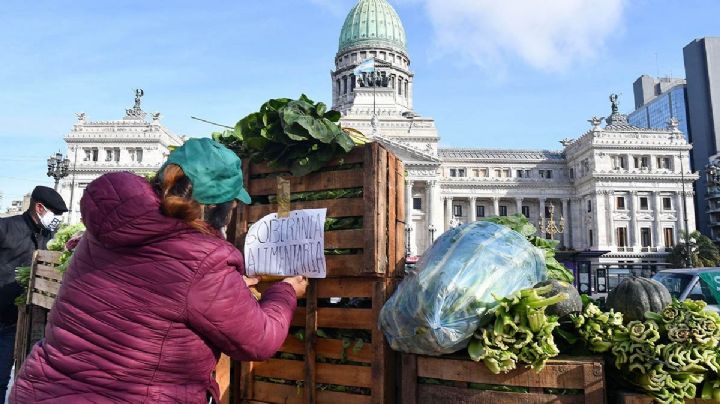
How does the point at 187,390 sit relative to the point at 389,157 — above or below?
below

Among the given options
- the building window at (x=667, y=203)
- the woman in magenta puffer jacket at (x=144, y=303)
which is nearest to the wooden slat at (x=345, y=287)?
the woman in magenta puffer jacket at (x=144, y=303)

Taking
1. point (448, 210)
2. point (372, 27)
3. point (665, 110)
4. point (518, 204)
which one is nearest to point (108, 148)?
point (372, 27)

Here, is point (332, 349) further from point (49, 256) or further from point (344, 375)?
point (49, 256)

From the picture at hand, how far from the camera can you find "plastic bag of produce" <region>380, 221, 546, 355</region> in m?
2.40

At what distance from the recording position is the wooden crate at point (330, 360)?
281 cm

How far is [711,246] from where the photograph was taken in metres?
42.5

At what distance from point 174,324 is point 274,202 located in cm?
164

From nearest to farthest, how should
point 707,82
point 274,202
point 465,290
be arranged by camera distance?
point 465,290, point 274,202, point 707,82

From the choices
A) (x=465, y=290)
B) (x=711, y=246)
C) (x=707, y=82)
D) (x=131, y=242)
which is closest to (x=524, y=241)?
(x=465, y=290)

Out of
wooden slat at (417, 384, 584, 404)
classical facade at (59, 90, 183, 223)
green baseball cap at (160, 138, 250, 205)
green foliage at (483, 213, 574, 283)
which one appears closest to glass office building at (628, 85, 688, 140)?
classical facade at (59, 90, 183, 223)

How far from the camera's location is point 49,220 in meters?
5.23

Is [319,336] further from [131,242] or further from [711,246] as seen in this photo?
[711,246]

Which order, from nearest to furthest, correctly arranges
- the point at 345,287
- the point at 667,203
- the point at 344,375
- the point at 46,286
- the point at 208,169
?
the point at 208,169, the point at 344,375, the point at 345,287, the point at 46,286, the point at 667,203

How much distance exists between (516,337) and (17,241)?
16.0 feet
